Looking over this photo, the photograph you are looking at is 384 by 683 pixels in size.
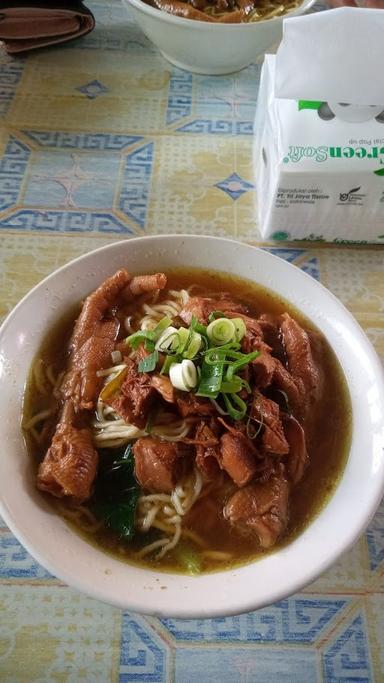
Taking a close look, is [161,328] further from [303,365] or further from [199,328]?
[303,365]

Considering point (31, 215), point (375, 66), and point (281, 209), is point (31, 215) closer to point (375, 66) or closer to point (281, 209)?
point (281, 209)

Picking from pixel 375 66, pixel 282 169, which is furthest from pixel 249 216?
pixel 375 66

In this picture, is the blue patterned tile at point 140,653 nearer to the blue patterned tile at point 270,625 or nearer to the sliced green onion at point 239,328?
the blue patterned tile at point 270,625

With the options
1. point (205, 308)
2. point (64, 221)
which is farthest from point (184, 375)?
point (64, 221)

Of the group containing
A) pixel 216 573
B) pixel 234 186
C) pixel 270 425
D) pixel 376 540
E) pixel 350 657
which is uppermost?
pixel 234 186

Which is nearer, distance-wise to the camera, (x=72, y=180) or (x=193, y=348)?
(x=193, y=348)

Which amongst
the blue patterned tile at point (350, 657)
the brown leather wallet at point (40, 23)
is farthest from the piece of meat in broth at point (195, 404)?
the brown leather wallet at point (40, 23)
